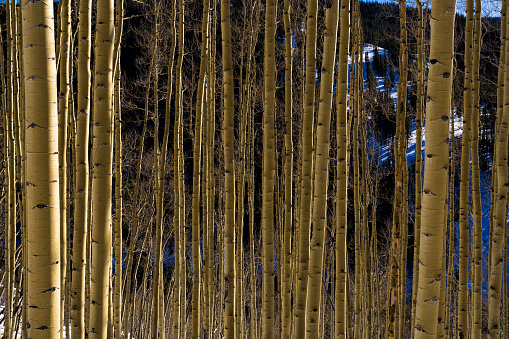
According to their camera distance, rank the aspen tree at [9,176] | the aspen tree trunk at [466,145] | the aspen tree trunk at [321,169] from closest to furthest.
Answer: the aspen tree trunk at [321,169] → the aspen tree trunk at [466,145] → the aspen tree at [9,176]

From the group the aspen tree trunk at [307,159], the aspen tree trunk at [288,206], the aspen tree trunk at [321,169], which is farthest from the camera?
the aspen tree trunk at [288,206]

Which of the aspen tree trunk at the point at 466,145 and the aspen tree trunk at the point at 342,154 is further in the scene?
the aspen tree trunk at the point at 466,145

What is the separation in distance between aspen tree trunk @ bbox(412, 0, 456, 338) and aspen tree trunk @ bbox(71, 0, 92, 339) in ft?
3.78

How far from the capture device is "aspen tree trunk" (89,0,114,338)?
1.25 m

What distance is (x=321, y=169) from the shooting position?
162 centimetres

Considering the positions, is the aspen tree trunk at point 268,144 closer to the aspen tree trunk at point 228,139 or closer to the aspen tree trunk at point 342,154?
the aspen tree trunk at point 228,139

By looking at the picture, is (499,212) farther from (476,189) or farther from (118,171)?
(118,171)

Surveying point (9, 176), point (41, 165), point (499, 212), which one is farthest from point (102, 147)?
point (499, 212)

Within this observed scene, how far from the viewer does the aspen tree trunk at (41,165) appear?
0.82 meters

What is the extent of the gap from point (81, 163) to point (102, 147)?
26 cm

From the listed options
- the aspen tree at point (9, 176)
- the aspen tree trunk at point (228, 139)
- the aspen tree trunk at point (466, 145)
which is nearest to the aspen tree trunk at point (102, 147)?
the aspen tree trunk at point (228, 139)

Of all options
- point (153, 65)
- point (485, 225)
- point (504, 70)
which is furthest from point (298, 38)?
point (485, 225)

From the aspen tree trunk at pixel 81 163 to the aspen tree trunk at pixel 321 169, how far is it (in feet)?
3.00

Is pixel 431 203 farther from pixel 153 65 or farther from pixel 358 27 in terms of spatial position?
pixel 153 65
